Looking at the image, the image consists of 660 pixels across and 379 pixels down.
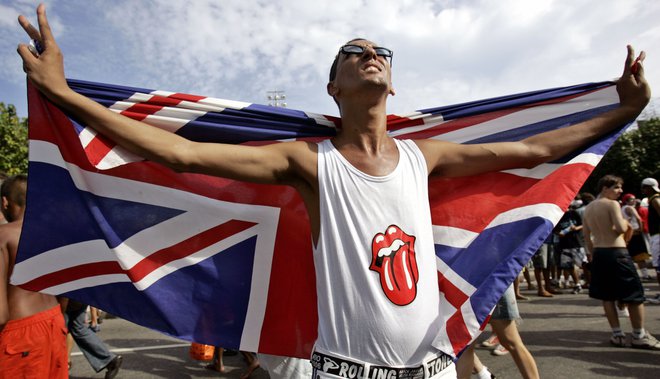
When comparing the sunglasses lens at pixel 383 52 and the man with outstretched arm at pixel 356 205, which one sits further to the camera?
the sunglasses lens at pixel 383 52

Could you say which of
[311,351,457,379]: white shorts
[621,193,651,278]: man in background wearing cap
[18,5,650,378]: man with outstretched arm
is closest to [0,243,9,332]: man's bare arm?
[18,5,650,378]: man with outstretched arm

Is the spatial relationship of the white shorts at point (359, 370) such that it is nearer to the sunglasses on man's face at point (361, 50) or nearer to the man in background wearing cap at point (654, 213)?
the sunglasses on man's face at point (361, 50)

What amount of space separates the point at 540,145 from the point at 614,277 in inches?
150

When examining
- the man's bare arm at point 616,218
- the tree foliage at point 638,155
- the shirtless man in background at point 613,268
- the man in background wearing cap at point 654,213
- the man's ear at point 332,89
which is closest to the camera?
the man's ear at point 332,89

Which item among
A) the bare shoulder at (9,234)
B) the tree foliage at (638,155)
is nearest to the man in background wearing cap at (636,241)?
the bare shoulder at (9,234)

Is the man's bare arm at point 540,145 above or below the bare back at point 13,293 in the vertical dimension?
above

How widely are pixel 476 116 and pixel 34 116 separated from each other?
248cm

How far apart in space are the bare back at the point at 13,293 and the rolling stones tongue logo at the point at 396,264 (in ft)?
7.82

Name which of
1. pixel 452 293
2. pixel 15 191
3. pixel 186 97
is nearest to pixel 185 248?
pixel 186 97

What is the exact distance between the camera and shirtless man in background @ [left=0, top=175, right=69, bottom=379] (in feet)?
8.71

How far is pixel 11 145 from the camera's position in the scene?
2319 cm

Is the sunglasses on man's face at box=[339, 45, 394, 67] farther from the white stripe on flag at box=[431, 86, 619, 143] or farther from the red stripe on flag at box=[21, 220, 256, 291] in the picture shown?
the red stripe on flag at box=[21, 220, 256, 291]

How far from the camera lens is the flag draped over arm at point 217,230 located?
7.06 ft

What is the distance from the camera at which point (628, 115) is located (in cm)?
242
